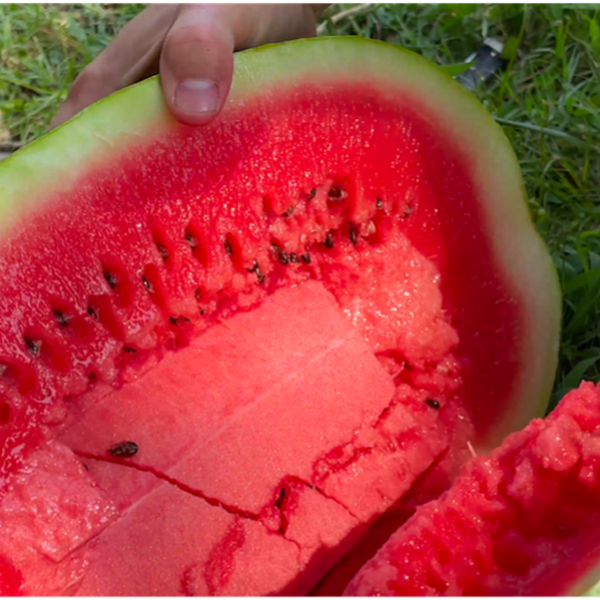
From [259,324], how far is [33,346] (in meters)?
0.31

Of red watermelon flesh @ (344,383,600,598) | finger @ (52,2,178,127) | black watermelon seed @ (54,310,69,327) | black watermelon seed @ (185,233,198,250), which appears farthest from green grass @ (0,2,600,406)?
black watermelon seed @ (54,310,69,327)

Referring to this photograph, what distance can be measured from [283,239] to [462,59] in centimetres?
104

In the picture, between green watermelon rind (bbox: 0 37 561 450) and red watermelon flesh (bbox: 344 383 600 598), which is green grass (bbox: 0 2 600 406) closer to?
green watermelon rind (bbox: 0 37 561 450)

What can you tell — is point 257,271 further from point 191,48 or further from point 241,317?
point 191,48

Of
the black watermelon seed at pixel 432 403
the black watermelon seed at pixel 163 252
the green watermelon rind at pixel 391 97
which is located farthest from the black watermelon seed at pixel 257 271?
the black watermelon seed at pixel 432 403

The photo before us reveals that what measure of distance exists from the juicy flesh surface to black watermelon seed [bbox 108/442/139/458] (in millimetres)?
14

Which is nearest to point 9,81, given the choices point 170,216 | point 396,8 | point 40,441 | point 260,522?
point 396,8

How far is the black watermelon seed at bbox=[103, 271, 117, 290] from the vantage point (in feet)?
2.99

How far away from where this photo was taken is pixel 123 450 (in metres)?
0.92

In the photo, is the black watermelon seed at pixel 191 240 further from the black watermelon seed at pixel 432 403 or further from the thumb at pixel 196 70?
the black watermelon seed at pixel 432 403

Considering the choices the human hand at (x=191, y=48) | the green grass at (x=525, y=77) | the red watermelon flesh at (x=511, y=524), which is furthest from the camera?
the green grass at (x=525, y=77)

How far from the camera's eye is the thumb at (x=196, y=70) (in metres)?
0.89

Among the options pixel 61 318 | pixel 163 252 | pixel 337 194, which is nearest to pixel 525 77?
pixel 337 194

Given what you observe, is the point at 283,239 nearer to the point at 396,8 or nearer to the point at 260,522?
the point at 260,522
